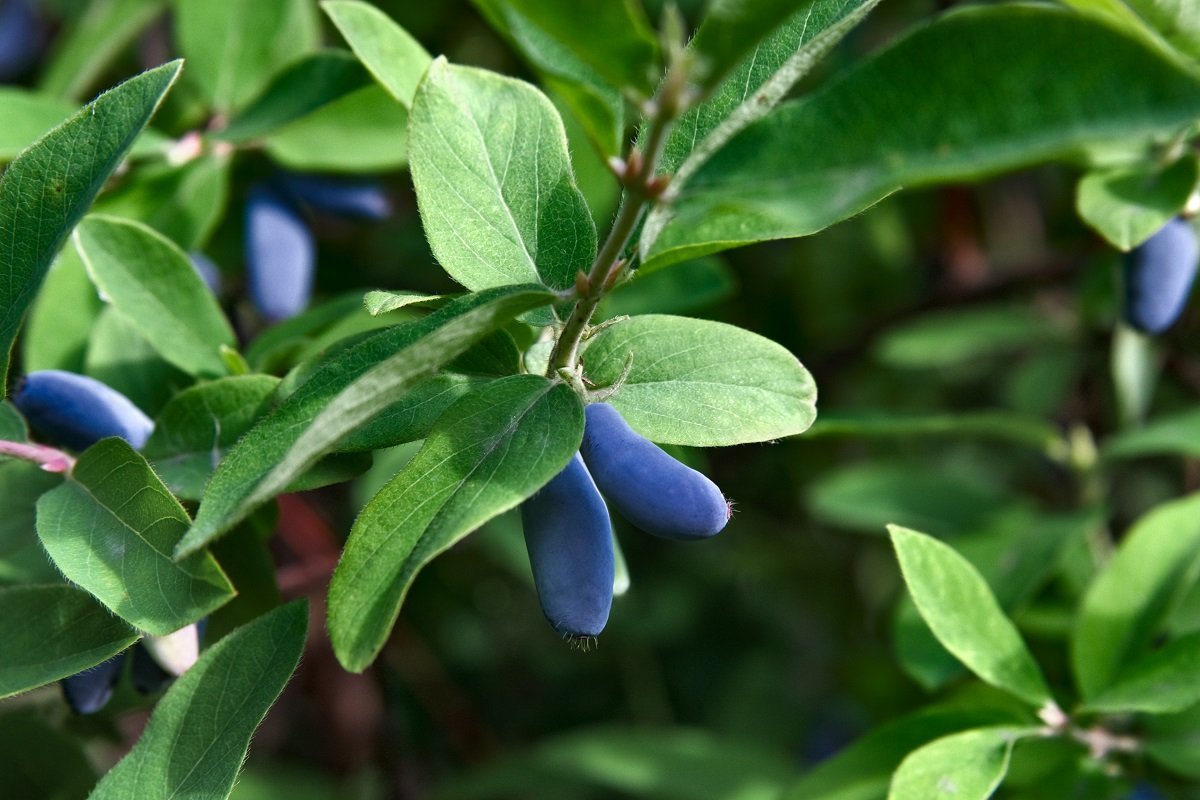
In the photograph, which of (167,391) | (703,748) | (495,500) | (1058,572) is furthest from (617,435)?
(703,748)

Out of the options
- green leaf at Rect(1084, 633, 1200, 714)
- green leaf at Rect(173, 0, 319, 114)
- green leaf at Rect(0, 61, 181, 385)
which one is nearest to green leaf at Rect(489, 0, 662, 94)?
green leaf at Rect(0, 61, 181, 385)

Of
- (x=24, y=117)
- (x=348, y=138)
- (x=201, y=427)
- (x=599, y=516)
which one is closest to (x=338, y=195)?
(x=348, y=138)

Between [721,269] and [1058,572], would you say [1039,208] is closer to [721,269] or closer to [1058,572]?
[1058,572]

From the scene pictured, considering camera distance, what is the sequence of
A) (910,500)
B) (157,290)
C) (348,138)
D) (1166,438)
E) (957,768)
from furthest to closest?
(910,500), (1166,438), (348,138), (157,290), (957,768)

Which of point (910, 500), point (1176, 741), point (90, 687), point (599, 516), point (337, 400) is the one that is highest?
point (337, 400)

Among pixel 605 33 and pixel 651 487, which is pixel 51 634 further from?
pixel 605 33

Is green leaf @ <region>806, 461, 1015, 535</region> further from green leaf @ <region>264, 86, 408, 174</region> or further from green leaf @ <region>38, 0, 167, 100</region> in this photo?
green leaf @ <region>38, 0, 167, 100</region>
